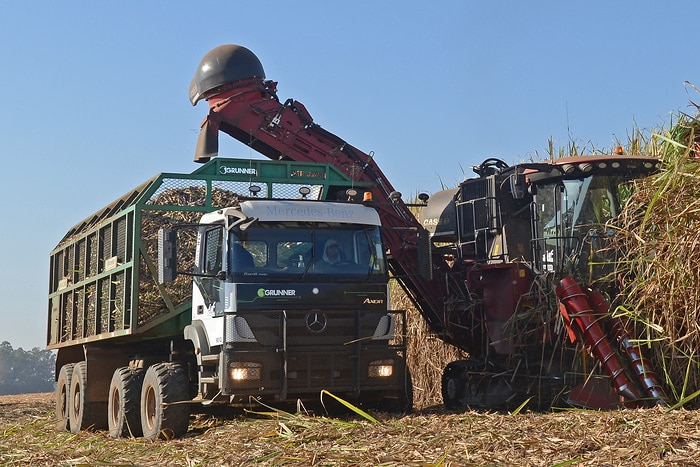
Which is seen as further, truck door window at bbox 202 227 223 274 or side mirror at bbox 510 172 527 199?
side mirror at bbox 510 172 527 199

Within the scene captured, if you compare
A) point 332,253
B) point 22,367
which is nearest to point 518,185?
point 332,253

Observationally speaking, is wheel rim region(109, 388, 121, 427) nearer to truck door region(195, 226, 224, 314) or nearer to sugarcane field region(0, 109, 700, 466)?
sugarcane field region(0, 109, 700, 466)

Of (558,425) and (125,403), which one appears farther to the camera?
(125,403)

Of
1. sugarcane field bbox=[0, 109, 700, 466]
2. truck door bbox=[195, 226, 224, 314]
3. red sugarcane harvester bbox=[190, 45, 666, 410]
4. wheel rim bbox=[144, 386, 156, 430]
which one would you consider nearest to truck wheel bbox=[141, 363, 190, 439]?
wheel rim bbox=[144, 386, 156, 430]

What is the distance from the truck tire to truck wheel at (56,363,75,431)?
23.5 inches

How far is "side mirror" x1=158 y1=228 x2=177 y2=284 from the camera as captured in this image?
10812 millimetres

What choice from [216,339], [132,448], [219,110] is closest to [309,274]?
[216,339]

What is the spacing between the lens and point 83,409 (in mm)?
13711

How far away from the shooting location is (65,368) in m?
15.4

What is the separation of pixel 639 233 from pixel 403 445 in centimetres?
435

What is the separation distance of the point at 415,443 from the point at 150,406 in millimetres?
4907

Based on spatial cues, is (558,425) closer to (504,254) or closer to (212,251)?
(212,251)

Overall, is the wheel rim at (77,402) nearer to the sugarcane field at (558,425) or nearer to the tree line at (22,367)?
the sugarcane field at (558,425)

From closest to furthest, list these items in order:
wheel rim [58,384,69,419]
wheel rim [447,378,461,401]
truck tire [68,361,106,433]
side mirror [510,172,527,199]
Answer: side mirror [510,172,527,199] < truck tire [68,361,106,433] < wheel rim [447,378,461,401] < wheel rim [58,384,69,419]
